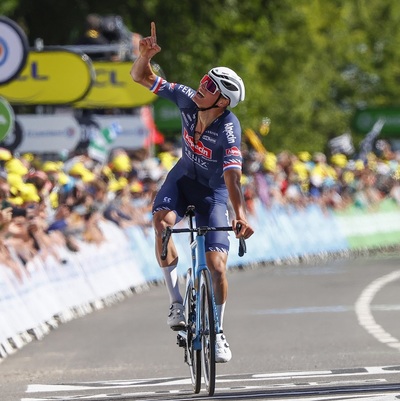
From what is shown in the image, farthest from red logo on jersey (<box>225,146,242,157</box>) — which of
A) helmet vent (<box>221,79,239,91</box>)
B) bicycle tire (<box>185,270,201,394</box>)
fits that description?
bicycle tire (<box>185,270,201,394</box>)

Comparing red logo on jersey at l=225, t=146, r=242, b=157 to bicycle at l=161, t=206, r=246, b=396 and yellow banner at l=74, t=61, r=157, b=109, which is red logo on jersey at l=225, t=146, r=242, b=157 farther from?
yellow banner at l=74, t=61, r=157, b=109

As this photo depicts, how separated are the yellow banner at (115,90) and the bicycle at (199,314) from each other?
18.2 meters

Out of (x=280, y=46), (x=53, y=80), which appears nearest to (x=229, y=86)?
(x=53, y=80)

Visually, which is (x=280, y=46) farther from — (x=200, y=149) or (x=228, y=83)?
(x=228, y=83)

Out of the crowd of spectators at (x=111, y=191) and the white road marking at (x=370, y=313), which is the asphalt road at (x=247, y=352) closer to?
the white road marking at (x=370, y=313)

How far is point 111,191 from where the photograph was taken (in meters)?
25.9

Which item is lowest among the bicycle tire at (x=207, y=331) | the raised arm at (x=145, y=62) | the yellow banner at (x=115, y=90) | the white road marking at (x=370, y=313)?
the bicycle tire at (x=207, y=331)

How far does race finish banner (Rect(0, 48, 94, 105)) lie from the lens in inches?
1029

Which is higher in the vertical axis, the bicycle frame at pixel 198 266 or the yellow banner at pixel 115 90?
the yellow banner at pixel 115 90

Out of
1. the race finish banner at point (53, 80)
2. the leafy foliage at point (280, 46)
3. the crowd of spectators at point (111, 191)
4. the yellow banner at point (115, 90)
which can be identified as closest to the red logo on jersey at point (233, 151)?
the crowd of spectators at point (111, 191)

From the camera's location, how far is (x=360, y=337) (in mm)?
16922

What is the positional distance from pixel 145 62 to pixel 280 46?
201ft

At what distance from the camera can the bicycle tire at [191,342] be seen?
11859mm

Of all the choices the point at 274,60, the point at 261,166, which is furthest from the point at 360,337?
the point at 274,60
